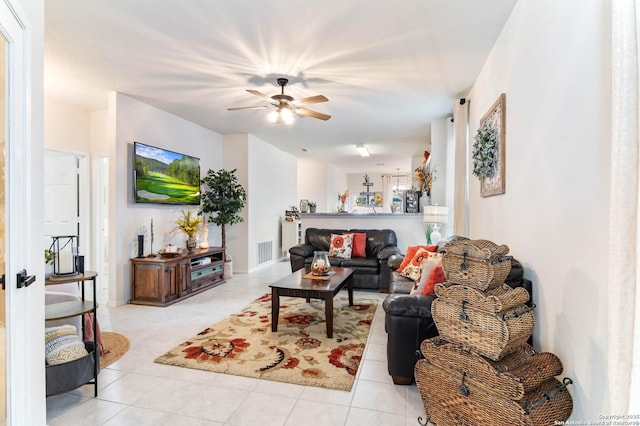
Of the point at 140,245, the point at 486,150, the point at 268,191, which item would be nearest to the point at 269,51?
the point at 486,150

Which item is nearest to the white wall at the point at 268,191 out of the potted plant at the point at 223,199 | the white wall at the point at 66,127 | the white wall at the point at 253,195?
the white wall at the point at 253,195

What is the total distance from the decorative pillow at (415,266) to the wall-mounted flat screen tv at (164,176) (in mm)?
3548

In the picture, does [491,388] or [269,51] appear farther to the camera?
[269,51]

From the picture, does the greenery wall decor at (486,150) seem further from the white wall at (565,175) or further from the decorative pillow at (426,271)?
the decorative pillow at (426,271)

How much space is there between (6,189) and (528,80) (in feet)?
9.55

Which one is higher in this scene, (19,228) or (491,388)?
(19,228)

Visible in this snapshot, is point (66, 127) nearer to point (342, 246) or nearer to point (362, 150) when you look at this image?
point (342, 246)

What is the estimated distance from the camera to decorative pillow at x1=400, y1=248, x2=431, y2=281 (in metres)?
3.82

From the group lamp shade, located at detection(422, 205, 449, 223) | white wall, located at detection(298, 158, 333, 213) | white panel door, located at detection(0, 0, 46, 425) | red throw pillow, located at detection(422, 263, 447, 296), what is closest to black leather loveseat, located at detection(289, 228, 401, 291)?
lamp shade, located at detection(422, 205, 449, 223)

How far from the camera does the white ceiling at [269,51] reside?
243 centimetres

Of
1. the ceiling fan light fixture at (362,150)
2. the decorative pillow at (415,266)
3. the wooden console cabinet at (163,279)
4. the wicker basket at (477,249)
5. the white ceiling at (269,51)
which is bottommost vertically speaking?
the wooden console cabinet at (163,279)

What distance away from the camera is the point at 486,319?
1487 millimetres

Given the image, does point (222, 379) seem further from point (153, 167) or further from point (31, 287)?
point (153, 167)

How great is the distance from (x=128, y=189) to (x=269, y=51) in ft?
8.92
